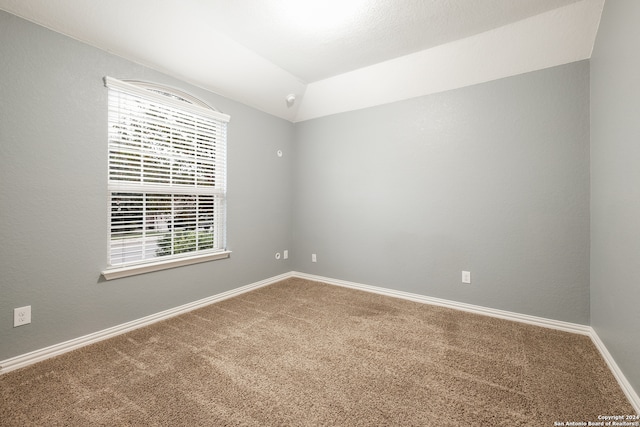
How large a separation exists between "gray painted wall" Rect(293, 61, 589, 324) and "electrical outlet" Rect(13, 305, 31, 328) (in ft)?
9.23

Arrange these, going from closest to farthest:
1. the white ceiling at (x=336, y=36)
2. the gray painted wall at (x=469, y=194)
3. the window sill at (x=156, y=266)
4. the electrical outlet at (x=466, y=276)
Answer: the white ceiling at (x=336, y=36), the window sill at (x=156, y=266), the gray painted wall at (x=469, y=194), the electrical outlet at (x=466, y=276)

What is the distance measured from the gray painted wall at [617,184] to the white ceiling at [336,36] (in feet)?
1.56

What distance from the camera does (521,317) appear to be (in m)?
2.51

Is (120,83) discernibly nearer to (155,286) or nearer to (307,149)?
(155,286)

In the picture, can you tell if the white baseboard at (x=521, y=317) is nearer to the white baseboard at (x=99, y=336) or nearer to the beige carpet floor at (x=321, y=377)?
the beige carpet floor at (x=321, y=377)

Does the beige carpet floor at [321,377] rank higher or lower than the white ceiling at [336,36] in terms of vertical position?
lower

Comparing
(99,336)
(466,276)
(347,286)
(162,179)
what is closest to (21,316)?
(99,336)

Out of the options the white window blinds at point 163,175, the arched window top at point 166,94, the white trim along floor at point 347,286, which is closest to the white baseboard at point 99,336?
the white trim along floor at point 347,286

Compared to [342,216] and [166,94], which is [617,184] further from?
[166,94]

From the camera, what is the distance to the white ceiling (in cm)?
201

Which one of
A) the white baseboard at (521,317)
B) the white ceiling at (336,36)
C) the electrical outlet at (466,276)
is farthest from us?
the electrical outlet at (466,276)

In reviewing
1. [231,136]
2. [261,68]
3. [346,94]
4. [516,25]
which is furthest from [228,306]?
[516,25]

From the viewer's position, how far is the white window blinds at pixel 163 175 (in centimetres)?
229

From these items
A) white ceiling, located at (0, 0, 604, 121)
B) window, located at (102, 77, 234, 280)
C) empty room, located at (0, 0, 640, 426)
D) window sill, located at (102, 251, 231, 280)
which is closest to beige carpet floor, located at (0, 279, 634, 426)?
empty room, located at (0, 0, 640, 426)
